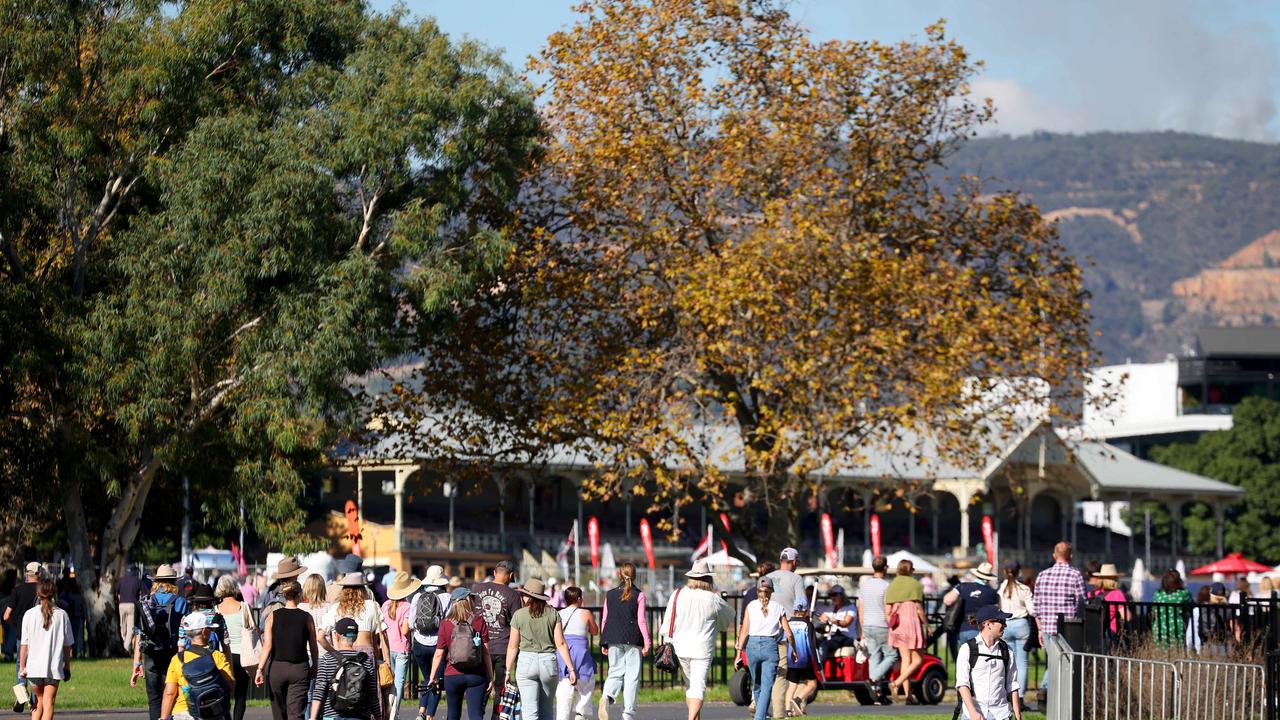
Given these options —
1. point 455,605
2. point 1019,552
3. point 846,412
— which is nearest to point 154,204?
point 846,412

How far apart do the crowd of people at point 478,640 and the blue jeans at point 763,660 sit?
0.02 metres

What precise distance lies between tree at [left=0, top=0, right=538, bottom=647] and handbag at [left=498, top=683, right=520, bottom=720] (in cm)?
1276

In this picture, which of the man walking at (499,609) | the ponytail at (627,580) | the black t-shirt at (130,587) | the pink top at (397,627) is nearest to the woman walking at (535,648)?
the man walking at (499,609)

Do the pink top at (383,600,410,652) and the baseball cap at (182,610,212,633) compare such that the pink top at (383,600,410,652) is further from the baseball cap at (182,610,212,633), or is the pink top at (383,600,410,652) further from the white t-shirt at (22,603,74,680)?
the baseball cap at (182,610,212,633)

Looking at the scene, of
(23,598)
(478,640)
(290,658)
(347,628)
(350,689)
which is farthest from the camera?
(23,598)

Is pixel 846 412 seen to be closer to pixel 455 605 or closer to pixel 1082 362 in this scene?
pixel 1082 362

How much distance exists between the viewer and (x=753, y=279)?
29.1 meters

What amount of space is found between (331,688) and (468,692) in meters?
2.45

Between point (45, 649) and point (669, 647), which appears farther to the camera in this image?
point (669, 647)

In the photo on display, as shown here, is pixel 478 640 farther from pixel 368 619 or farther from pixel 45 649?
pixel 45 649

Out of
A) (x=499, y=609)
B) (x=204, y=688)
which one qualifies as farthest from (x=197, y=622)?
(x=499, y=609)

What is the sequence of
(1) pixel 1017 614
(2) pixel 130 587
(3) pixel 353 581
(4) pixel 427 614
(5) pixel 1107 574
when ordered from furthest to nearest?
(2) pixel 130 587, (5) pixel 1107 574, (1) pixel 1017 614, (4) pixel 427 614, (3) pixel 353 581

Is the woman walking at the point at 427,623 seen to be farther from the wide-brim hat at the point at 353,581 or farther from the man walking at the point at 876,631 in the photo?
the man walking at the point at 876,631

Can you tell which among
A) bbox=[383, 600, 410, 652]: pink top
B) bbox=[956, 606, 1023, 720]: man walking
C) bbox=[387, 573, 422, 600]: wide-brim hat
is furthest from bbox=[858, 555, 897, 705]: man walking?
bbox=[387, 573, 422, 600]: wide-brim hat
